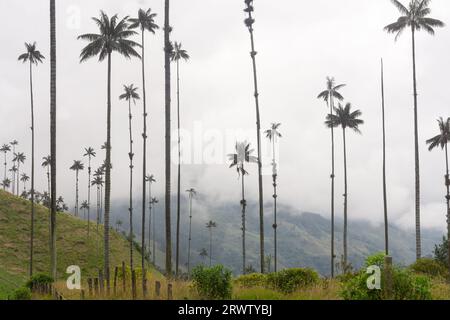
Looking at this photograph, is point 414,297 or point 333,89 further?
point 333,89

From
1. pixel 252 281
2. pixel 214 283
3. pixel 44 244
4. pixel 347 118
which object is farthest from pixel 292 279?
pixel 44 244

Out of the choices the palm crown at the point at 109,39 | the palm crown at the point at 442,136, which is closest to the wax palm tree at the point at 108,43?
the palm crown at the point at 109,39

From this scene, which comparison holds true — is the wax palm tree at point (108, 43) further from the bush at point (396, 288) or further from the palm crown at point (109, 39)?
the bush at point (396, 288)

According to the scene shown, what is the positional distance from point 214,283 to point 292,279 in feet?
14.3

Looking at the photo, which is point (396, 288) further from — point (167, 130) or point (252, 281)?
point (167, 130)

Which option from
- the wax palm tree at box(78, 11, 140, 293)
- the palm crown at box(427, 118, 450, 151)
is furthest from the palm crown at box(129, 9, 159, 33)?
the palm crown at box(427, 118, 450, 151)

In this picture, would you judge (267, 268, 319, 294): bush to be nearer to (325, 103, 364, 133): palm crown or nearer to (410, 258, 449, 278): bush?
(410, 258, 449, 278): bush

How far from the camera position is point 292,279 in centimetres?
1781

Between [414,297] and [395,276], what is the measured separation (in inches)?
28.5

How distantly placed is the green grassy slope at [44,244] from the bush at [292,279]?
48202 millimetres
